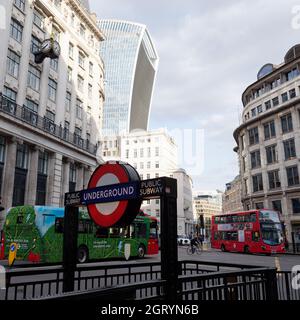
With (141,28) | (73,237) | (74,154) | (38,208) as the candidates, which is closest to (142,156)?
(141,28)

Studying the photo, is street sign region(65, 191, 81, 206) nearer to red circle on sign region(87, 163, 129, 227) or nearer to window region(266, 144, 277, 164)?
red circle on sign region(87, 163, 129, 227)

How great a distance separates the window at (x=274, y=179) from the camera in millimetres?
45125

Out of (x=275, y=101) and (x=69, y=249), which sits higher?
(x=275, y=101)

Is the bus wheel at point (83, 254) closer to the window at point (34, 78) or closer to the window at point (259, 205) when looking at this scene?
the window at point (34, 78)

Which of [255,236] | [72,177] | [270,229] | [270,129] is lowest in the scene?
[255,236]

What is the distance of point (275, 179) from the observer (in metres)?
45.4

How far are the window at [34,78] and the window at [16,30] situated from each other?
2607 mm

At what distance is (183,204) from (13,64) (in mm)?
87618

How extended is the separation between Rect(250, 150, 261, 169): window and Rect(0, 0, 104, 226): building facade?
2349cm

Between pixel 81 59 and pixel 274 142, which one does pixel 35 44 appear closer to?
pixel 81 59

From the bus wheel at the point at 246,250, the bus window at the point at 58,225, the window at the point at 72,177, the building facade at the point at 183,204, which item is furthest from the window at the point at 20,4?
the building facade at the point at 183,204

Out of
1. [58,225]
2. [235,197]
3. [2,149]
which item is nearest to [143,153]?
[235,197]

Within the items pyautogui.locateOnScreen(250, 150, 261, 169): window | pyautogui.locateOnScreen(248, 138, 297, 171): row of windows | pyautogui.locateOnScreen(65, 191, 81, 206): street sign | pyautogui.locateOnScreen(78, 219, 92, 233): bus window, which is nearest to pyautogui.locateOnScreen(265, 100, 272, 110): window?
pyautogui.locateOnScreen(248, 138, 297, 171): row of windows
